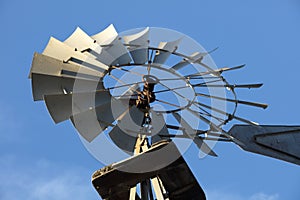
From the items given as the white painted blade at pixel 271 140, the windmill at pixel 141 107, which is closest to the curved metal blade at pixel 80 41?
the windmill at pixel 141 107

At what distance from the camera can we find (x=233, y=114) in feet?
16.8

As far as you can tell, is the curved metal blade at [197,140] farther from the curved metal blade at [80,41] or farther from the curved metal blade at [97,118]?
the curved metal blade at [80,41]

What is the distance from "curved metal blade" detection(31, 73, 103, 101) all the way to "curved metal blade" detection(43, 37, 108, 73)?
229 mm

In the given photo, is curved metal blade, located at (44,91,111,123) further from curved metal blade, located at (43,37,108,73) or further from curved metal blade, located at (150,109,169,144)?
curved metal blade, located at (150,109,169,144)

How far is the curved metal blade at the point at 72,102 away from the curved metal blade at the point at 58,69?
249 millimetres

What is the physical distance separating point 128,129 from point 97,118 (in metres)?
0.54

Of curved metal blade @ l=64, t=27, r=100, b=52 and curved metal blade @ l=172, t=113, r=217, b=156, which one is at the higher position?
curved metal blade @ l=64, t=27, r=100, b=52

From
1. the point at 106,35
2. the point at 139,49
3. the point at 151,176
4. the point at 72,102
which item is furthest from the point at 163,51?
the point at 151,176

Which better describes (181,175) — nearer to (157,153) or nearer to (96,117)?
(157,153)

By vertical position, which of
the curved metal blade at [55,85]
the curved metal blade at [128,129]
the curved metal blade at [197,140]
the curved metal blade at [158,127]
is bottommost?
the curved metal blade at [197,140]

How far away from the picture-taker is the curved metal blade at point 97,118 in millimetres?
4555

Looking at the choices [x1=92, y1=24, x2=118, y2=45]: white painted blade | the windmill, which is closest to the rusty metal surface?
the windmill

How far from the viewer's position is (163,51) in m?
5.45

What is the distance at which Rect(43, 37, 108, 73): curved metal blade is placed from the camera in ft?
16.9
